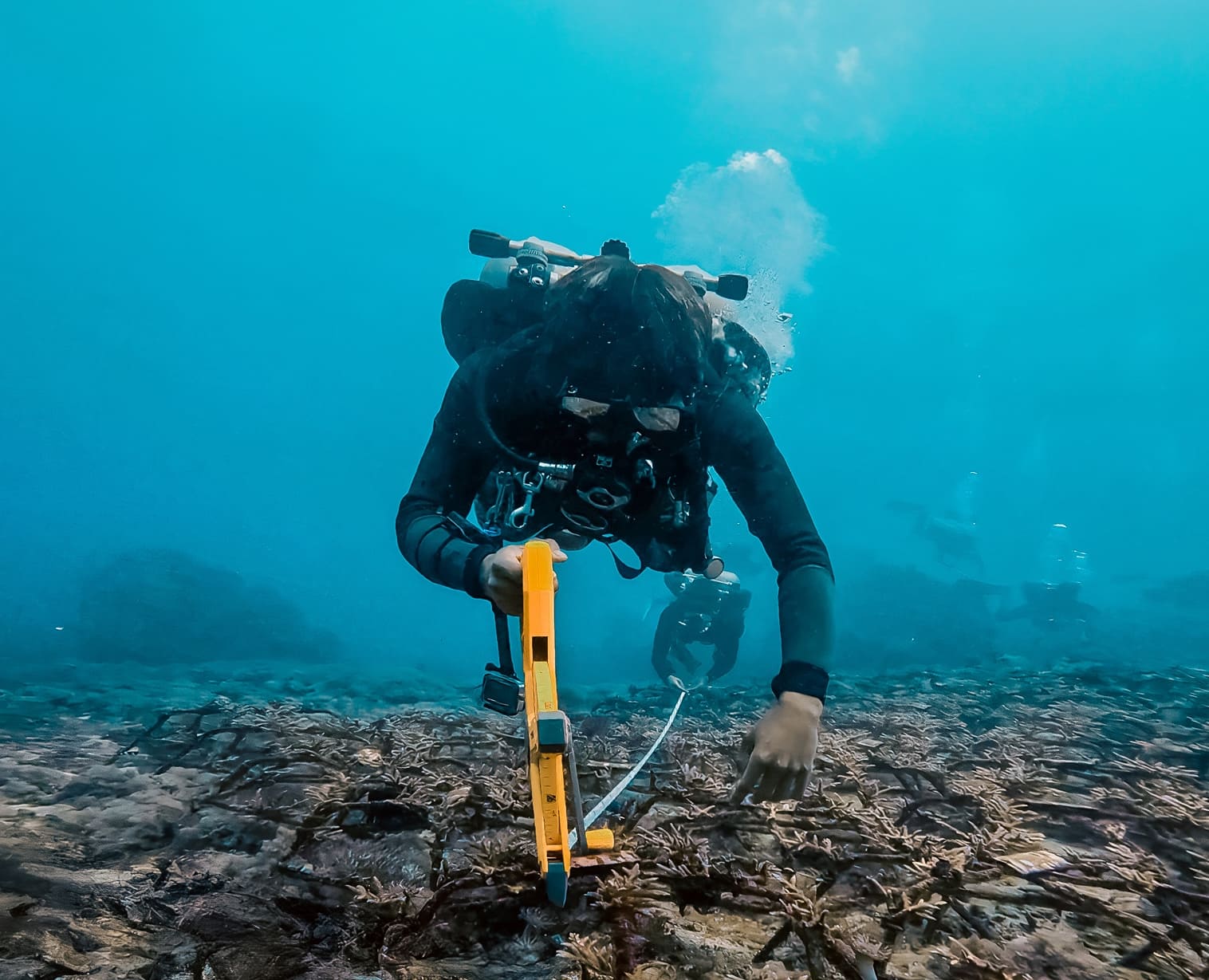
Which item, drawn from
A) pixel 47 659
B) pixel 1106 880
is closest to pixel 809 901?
pixel 1106 880

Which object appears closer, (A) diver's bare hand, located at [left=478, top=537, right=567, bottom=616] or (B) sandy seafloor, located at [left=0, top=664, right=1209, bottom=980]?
(B) sandy seafloor, located at [left=0, top=664, right=1209, bottom=980]

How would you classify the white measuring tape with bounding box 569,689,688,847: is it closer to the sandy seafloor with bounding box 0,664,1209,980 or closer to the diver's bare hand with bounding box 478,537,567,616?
the sandy seafloor with bounding box 0,664,1209,980

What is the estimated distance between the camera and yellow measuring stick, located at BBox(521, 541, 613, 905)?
192cm

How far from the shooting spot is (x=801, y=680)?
2879 mm

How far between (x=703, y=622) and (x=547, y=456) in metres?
7.92

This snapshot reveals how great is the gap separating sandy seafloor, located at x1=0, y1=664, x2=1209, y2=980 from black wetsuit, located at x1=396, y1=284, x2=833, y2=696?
3.39 feet

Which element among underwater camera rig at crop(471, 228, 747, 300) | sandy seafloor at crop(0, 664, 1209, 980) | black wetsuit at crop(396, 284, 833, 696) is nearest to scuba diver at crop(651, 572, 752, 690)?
sandy seafloor at crop(0, 664, 1209, 980)

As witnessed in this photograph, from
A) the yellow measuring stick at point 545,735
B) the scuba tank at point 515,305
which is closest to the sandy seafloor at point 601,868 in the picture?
the yellow measuring stick at point 545,735

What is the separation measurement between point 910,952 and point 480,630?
86107 millimetres

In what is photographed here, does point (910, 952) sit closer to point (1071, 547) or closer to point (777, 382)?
point (1071, 547)

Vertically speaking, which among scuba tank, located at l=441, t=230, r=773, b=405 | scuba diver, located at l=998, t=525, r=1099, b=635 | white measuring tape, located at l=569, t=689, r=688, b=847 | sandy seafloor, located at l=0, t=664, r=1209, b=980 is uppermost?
scuba tank, located at l=441, t=230, r=773, b=405

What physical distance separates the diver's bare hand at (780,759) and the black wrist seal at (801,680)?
16 centimetres

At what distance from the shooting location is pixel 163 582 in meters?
25.9

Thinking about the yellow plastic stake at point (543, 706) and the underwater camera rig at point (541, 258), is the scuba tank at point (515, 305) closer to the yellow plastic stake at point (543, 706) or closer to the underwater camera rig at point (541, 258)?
the underwater camera rig at point (541, 258)
